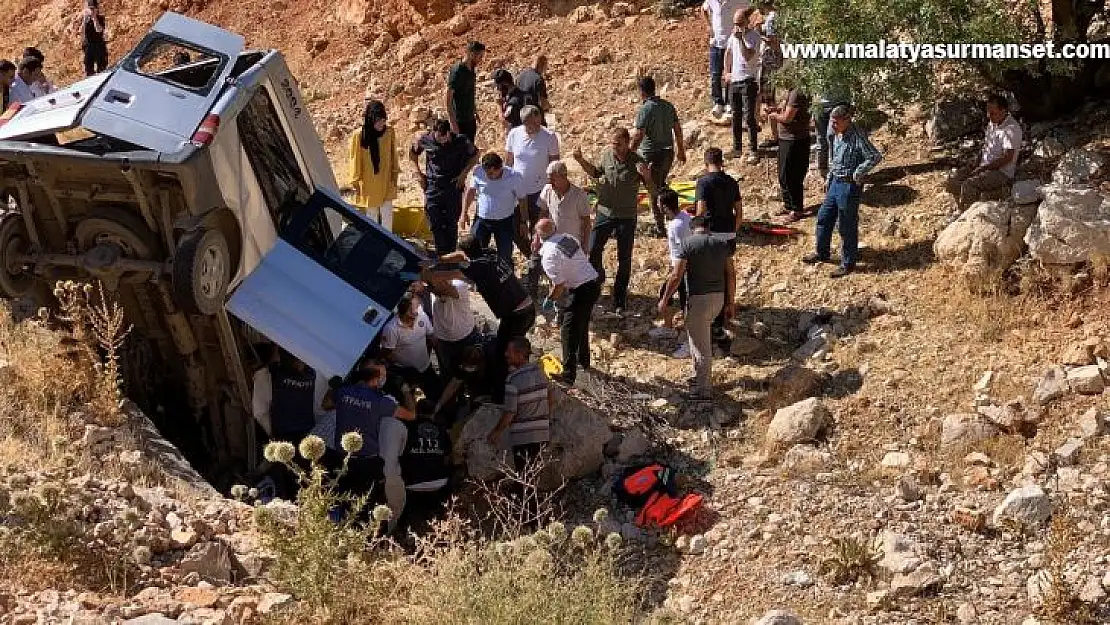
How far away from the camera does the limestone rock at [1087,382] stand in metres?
8.90

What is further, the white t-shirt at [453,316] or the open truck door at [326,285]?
the white t-shirt at [453,316]

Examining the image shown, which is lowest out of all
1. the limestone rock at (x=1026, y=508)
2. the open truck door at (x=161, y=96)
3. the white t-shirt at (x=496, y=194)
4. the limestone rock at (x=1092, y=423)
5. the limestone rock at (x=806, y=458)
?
the limestone rock at (x=806, y=458)

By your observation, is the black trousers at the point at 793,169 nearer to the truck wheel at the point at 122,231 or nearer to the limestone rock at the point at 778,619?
the limestone rock at the point at 778,619

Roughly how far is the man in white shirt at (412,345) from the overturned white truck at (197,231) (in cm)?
17

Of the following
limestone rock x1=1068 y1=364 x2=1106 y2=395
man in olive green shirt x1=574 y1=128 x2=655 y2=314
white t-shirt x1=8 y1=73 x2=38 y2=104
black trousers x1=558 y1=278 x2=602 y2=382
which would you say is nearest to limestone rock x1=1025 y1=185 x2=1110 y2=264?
limestone rock x1=1068 y1=364 x2=1106 y2=395

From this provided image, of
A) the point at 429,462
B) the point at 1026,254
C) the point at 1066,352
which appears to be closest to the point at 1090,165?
the point at 1026,254

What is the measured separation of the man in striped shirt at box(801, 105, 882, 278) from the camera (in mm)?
10538

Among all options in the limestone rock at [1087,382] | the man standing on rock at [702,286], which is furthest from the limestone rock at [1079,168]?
the man standing on rock at [702,286]

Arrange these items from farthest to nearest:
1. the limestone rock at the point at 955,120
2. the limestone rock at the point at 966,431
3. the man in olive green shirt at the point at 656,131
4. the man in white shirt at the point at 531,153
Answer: the limestone rock at the point at 955,120 < the man in olive green shirt at the point at 656,131 < the man in white shirt at the point at 531,153 < the limestone rock at the point at 966,431

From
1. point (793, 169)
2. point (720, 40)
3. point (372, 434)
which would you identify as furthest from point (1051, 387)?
point (720, 40)

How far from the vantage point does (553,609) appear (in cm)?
535

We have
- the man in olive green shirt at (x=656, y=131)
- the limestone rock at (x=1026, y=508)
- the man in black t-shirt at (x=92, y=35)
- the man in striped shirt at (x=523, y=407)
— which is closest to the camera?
the limestone rock at (x=1026, y=508)

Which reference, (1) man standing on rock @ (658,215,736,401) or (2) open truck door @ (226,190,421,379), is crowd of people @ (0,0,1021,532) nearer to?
(1) man standing on rock @ (658,215,736,401)

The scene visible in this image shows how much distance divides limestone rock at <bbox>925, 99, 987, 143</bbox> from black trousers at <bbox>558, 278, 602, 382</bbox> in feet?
15.6
